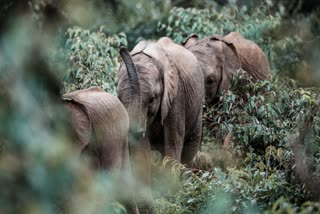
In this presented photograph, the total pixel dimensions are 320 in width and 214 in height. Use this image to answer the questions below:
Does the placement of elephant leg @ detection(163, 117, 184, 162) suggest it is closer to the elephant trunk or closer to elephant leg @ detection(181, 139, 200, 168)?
elephant leg @ detection(181, 139, 200, 168)

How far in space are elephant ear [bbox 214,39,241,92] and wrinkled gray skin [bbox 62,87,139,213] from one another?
11.9 feet

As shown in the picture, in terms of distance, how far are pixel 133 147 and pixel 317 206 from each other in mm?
4131

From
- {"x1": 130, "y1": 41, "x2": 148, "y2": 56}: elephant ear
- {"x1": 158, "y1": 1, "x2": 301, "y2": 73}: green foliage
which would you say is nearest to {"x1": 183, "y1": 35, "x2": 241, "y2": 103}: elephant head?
{"x1": 158, "y1": 1, "x2": 301, "y2": 73}: green foliage

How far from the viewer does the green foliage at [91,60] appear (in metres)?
9.41

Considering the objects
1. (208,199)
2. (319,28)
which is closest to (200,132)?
(208,199)

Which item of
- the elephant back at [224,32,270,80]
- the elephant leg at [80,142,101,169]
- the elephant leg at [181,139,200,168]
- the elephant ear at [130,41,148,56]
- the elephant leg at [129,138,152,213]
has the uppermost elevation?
the elephant ear at [130,41,148,56]

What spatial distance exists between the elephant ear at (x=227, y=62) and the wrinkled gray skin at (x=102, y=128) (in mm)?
3630

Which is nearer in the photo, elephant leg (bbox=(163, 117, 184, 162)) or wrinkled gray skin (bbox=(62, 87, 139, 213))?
wrinkled gray skin (bbox=(62, 87, 139, 213))

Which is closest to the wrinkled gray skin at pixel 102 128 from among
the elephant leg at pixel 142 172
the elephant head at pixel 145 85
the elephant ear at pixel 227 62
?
the elephant leg at pixel 142 172

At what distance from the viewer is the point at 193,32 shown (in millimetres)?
12898

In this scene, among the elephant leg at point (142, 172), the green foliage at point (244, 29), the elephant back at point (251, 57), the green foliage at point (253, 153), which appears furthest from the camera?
the green foliage at point (244, 29)

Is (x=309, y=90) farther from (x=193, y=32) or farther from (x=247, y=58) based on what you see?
(x=193, y=32)

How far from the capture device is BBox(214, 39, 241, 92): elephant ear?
11.4 m

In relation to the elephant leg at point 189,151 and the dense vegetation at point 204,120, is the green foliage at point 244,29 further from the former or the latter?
the elephant leg at point 189,151
